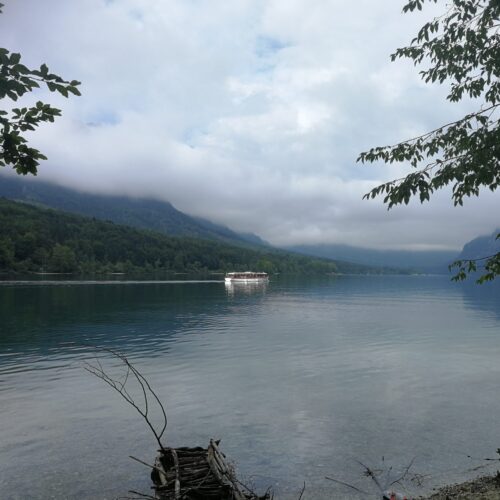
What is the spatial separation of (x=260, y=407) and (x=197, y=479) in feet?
54.0

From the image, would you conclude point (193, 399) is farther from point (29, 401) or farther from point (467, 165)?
point (467, 165)

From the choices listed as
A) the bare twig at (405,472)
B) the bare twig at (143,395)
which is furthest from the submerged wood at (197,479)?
the bare twig at (405,472)

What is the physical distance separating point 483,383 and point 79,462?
31190mm

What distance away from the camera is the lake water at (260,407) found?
19.0 meters

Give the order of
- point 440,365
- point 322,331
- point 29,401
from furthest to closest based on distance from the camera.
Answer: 1. point 322,331
2. point 440,365
3. point 29,401

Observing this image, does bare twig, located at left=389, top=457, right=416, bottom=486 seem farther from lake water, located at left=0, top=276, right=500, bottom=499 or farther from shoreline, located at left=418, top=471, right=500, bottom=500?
shoreline, located at left=418, top=471, right=500, bottom=500

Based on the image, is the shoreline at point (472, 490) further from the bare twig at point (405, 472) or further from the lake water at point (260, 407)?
the bare twig at point (405, 472)

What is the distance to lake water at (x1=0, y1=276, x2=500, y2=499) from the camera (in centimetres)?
1903

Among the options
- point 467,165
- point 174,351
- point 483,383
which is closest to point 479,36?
point 467,165

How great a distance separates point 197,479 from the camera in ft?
41.2

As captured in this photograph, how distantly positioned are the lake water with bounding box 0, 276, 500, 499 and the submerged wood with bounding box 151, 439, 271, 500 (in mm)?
4262

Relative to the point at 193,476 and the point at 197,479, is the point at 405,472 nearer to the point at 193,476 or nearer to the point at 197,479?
the point at 193,476

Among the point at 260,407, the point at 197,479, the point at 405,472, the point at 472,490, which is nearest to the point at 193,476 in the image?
the point at 197,479

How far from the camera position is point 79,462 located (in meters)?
19.8
